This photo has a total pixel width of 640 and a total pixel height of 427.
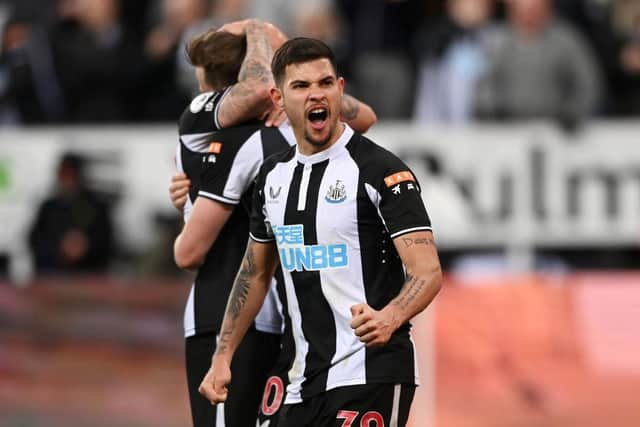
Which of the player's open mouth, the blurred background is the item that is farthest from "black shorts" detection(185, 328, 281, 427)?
the blurred background

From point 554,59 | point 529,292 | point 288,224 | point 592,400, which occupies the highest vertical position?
point 554,59

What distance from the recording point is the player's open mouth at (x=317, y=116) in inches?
237

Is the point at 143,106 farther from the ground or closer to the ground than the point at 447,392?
farther from the ground

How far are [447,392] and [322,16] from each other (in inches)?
140

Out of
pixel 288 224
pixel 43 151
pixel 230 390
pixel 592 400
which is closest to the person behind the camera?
pixel 288 224

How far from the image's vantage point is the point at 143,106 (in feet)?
47.0

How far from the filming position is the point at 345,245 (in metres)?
6.09

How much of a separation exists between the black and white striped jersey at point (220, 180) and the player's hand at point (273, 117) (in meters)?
0.03

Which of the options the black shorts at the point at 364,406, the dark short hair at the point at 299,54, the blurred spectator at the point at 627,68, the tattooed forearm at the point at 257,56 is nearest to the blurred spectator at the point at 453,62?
the blurred spectator at the point at 627,68

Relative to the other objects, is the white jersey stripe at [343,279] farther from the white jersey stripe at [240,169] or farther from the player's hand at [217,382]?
the white jersey stripe at [240,169]

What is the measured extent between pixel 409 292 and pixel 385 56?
8.18m

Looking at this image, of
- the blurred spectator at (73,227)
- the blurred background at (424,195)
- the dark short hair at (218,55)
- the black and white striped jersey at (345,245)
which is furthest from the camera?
the blurred spectator at (73,227)

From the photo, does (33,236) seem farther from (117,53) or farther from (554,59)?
(554,59)

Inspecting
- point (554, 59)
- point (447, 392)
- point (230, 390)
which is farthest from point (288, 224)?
point (554, 59)
